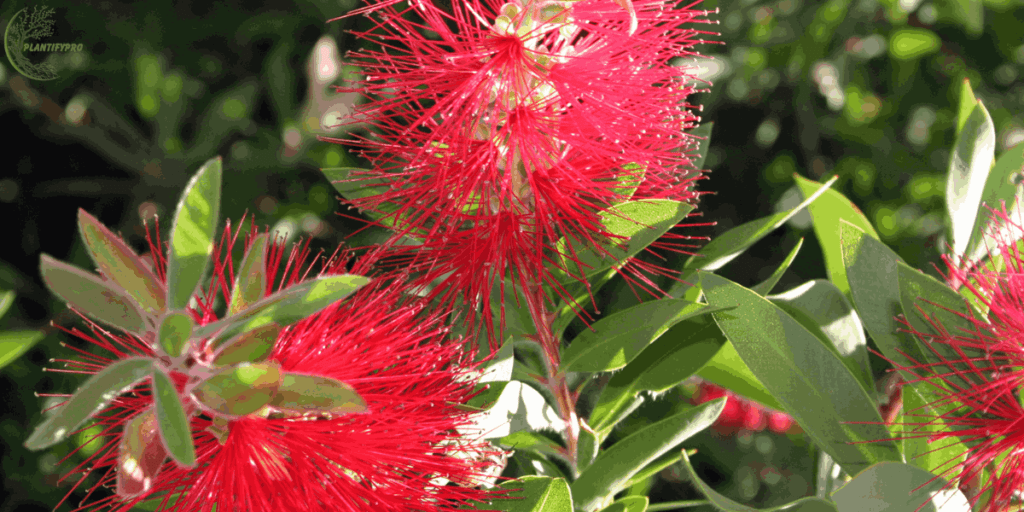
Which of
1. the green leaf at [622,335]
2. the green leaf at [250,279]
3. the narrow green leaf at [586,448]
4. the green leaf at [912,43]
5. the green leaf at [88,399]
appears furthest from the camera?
the green leaf at [912,43]

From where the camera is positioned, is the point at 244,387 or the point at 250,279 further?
the point at 250,279

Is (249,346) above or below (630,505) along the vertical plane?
above

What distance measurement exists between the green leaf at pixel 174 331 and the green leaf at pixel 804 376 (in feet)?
1.32

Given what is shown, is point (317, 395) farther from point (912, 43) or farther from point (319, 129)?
point (912, 43)

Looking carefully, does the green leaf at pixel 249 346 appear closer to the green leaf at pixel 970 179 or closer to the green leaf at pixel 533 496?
the green leaf at pixel 533 496

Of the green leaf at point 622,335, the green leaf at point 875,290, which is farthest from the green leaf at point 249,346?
the green leaf at point 875,290

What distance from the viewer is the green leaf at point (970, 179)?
2.60 feet

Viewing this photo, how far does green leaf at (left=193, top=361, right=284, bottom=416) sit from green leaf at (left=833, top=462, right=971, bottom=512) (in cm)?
44

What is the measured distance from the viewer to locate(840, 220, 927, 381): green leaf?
690 mm

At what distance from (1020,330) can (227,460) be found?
0.65 m

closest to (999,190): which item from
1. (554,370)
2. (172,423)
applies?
(554,370)

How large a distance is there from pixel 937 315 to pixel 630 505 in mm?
322

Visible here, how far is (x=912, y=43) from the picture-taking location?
1418 millimetres

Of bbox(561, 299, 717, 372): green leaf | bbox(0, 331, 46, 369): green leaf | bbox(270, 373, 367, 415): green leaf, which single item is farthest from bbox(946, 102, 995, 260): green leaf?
bbox(0, 331, 46, 369): green leaf
